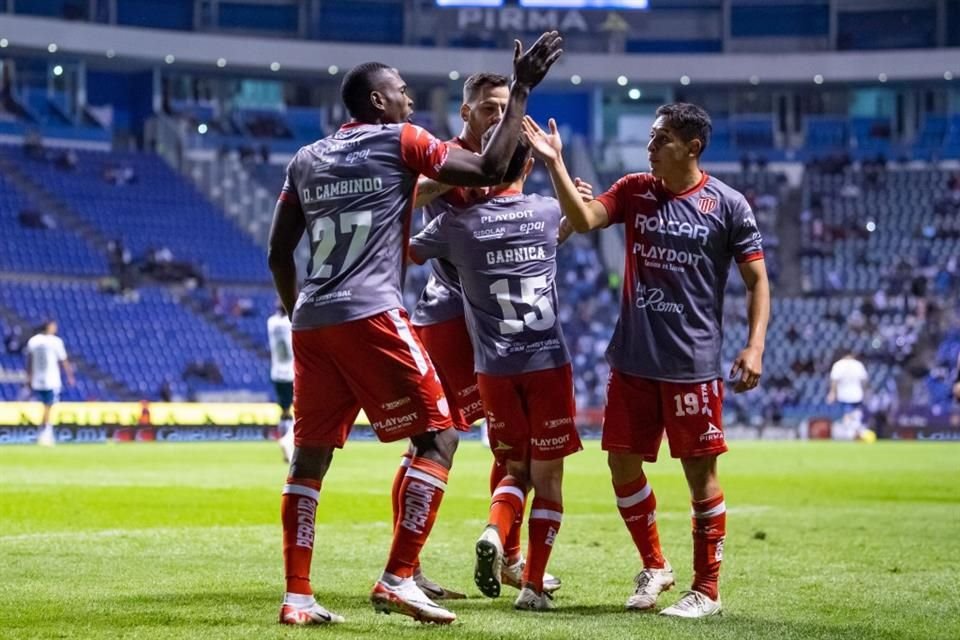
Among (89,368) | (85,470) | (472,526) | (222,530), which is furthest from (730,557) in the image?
(89,368)

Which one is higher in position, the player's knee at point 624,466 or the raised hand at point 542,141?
the raised hand at point 542,141

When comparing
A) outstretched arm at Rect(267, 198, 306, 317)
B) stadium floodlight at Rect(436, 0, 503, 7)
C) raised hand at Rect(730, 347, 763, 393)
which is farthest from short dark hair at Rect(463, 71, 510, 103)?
stadium floodlight at Rect(436, 0, 503, 7)

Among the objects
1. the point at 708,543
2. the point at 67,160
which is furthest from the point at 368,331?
the point at 67,160

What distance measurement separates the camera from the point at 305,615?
670 centimetres

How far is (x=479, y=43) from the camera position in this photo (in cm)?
5853

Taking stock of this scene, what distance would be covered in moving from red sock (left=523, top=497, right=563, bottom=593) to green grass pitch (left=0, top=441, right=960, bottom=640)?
209 mm

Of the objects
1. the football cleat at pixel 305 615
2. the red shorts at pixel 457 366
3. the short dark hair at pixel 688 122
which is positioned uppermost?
the short dark hair at pixel 688 122

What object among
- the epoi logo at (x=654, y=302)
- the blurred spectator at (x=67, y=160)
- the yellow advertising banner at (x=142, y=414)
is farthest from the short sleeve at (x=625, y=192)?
the blurred spectator at (x=67, y=160)

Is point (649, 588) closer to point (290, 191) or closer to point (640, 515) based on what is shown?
point (640, 515)

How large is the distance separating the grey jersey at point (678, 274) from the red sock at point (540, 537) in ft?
2.63

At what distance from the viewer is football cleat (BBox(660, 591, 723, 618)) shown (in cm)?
730

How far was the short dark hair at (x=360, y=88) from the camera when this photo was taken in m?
7.07

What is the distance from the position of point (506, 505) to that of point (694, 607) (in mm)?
1186

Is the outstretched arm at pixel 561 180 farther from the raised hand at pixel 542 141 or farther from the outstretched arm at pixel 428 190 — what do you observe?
the outstretched arm at pixel 428 190
